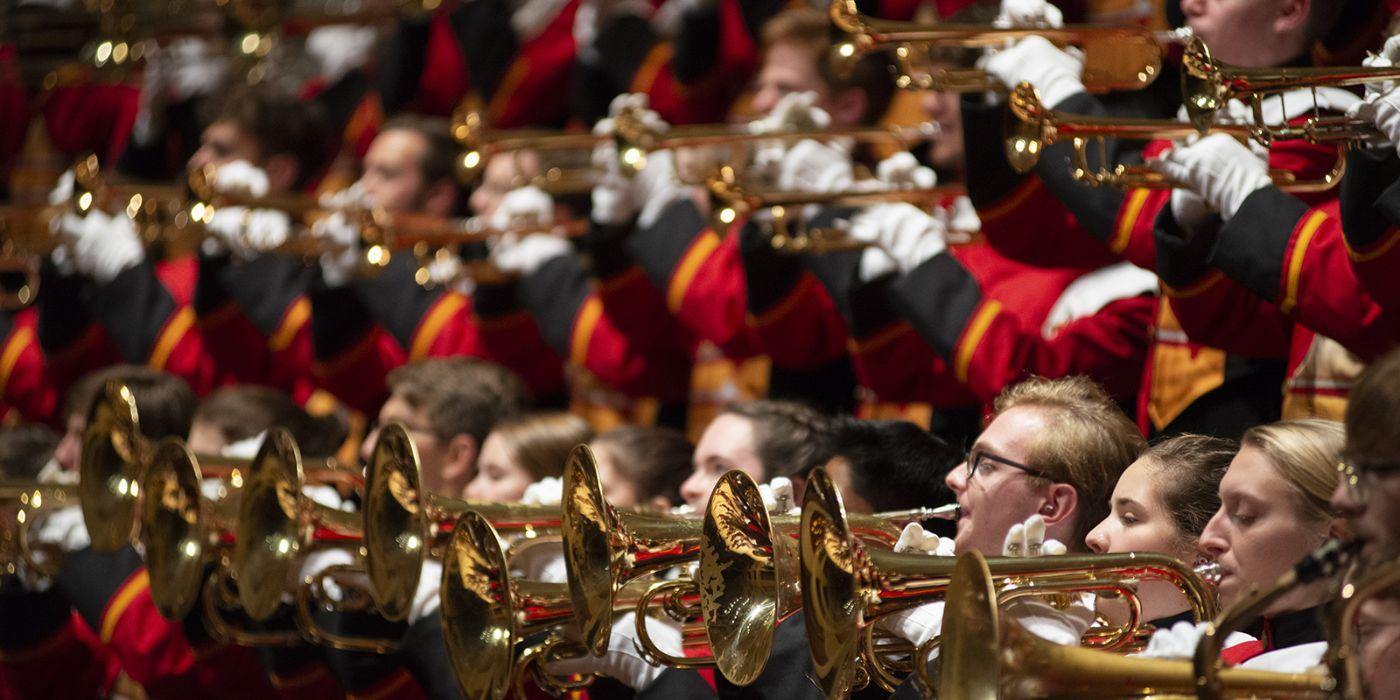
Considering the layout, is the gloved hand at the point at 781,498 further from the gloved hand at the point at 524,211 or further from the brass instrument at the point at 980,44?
the gloved hand at the point at 524,211

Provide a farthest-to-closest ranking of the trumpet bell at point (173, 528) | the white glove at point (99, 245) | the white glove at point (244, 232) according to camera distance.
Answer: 1. the white glove at point (99, 245)
2. the white glove at point (244, 232)
3. the trumpet bell at point (173, 528)

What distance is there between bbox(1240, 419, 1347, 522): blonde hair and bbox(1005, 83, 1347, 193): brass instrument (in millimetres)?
764

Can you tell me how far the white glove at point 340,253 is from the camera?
5.65m

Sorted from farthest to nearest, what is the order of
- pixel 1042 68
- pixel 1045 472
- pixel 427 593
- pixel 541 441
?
pixel 541 441, pixel 427 593, pixel 1042 68, pixel 1045 472

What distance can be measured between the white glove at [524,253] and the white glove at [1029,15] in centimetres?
189

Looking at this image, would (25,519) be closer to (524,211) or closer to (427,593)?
(427,593)

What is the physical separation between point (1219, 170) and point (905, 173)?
1264mm

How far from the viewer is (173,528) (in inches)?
164

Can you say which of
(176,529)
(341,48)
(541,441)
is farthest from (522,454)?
(341,48)

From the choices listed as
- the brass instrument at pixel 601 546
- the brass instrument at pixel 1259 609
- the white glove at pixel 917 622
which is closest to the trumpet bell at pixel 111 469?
the brass instrument at pixel 601 546

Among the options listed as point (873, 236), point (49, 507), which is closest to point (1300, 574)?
point (873, 236)

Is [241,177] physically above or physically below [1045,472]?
below

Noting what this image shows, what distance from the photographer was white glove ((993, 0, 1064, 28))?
3.79 metres

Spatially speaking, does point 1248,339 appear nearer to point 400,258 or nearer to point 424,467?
point 424,467
